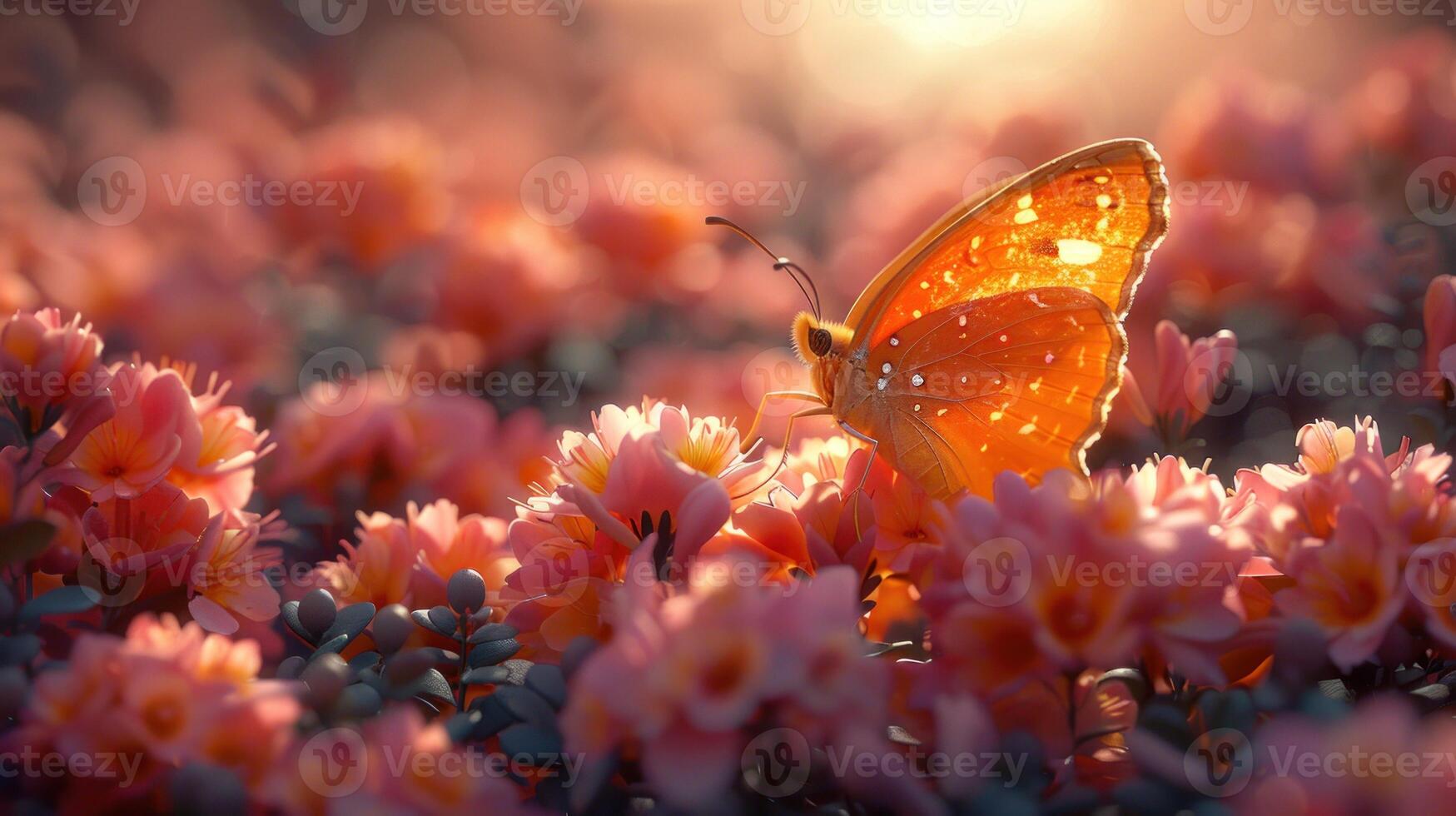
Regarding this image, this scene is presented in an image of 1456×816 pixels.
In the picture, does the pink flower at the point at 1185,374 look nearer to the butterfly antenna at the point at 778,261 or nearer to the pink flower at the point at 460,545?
the butterfly antenna at the point at 778,261

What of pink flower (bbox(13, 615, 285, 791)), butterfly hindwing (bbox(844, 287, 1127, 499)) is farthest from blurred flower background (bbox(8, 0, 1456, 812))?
butterfly hindwing (bbox(844, 287, 1127, 499))

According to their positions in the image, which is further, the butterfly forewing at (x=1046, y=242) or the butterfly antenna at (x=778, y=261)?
the butterfly antenna at (x=778, y=261)

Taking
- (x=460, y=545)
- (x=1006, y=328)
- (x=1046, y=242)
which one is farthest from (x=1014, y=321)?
(x=460, y=545)

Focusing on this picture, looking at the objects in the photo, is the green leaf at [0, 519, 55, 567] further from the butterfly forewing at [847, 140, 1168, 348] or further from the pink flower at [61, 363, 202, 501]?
the butterfly forewing at [847, 140, 1168, 348]

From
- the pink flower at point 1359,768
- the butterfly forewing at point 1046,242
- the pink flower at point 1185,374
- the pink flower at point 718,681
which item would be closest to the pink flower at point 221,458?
the pink flower at point 718,681

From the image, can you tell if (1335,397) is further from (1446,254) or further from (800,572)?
(800,572)

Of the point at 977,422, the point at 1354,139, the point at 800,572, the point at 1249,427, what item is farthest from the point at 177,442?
the point at 1354,139

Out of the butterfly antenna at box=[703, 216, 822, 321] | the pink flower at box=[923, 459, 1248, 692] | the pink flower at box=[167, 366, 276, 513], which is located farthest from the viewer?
the butterfly antenna at box=[703, 216, 822, 321]
